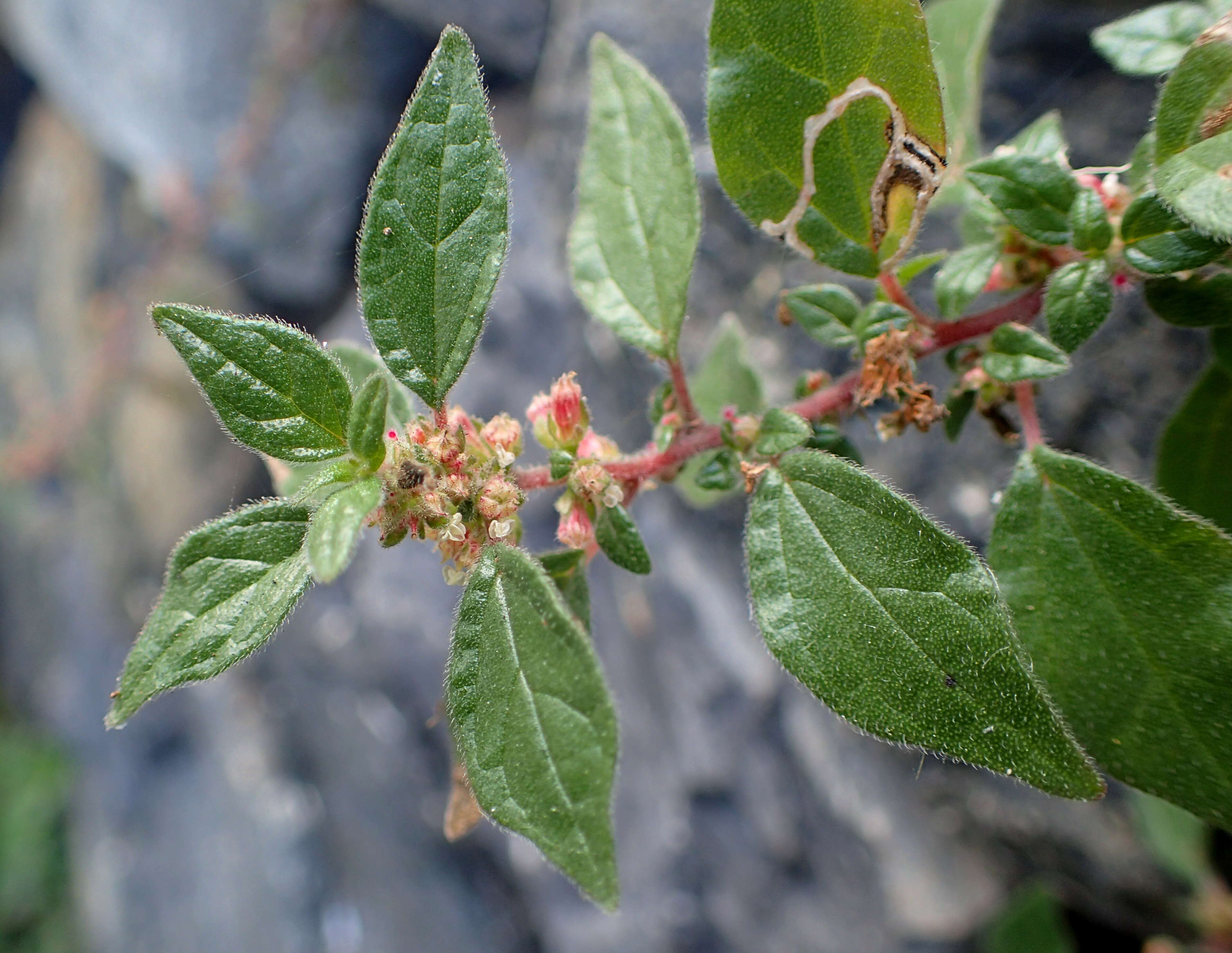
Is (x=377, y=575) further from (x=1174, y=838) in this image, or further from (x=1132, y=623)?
(x=1132, y=623)

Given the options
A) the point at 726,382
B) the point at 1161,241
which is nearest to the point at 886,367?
the point at 1161,241

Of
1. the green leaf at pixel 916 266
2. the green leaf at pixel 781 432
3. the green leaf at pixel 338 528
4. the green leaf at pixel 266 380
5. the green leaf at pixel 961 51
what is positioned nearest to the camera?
the green leaf at pixel 338 528

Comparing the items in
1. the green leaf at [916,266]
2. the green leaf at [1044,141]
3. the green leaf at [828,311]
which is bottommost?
the green leaf at [828,311]

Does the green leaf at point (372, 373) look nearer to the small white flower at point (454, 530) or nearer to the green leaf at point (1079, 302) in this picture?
the small white flower at point (454, 530)

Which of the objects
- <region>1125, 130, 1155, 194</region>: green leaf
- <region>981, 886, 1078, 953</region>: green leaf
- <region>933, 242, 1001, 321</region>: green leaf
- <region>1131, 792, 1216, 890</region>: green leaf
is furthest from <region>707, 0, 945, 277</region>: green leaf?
<region>981, 886, 1078, 953</region>: green leaf

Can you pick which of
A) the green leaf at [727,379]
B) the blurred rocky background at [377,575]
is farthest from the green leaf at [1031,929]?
the green leaf at [727,379]

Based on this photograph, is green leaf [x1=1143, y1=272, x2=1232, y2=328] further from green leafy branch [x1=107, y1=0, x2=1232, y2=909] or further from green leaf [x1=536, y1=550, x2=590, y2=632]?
green leaf [x1=536, y1=550, x2=590, y2=632]

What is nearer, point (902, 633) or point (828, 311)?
point (902, 633)
